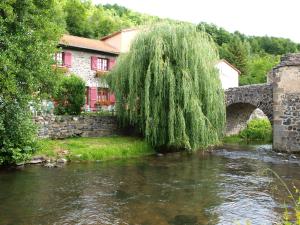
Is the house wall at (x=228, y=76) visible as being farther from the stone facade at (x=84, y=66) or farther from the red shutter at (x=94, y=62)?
the red shutter at (x=94, y=62)

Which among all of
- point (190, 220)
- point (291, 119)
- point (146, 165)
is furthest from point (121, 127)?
point (190, 220)

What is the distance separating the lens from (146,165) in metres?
15.6

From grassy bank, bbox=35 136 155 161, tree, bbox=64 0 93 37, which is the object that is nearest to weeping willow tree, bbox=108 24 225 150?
grassy bank, bbox=35 136 155 161

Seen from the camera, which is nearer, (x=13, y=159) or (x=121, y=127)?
(x=13, y=159)

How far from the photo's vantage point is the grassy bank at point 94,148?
635 inches

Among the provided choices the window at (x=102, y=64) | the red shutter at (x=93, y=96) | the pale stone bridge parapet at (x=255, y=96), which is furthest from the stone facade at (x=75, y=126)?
the window at (x=102, y=64)

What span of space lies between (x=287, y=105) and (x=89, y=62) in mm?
13868

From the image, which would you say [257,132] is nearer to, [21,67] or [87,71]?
[87,71]

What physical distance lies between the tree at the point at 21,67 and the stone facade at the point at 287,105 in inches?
469

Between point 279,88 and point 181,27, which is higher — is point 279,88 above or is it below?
below

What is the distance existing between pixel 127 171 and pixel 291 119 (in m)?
10.1

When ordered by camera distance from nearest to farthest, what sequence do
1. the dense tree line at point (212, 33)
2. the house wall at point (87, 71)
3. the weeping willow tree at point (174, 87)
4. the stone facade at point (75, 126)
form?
the weeping willow tree at point (174, 87) < the stone facade at point (75, 126) < the house wall at point (87, 71) < the dense tree line at point (212, 33)

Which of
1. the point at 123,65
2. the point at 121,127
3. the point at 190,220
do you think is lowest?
the point at 190,220

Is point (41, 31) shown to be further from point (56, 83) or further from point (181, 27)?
point (181, 27)
